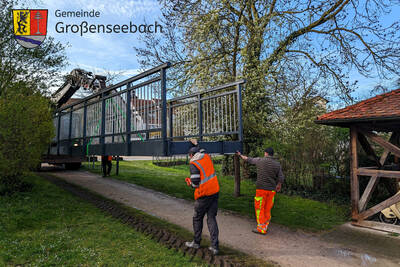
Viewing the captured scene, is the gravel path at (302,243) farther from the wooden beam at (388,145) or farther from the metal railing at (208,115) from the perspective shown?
the metal railing at (208,115)

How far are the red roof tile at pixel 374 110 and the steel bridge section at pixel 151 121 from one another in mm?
2524

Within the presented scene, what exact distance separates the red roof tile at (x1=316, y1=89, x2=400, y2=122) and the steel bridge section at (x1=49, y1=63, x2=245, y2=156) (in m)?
2.52

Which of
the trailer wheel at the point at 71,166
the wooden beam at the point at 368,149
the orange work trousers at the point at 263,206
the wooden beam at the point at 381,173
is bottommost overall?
the orange work trousers at the point at 263,206

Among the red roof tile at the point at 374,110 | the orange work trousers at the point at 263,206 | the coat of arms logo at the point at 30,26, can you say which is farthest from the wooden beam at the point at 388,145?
the coat of arms logo at the point at 30,26

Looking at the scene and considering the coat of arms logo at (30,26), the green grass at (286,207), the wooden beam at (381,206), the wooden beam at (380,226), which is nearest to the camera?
the wooden beam at (380,226)

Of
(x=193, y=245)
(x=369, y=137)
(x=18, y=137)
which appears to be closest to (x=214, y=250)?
(x=193, y=245)

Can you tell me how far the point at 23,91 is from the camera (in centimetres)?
867

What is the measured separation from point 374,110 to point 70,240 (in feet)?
23.2

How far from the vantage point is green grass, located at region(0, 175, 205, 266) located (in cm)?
402

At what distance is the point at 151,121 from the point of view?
591cm

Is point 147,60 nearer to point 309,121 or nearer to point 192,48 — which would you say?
point 192,48

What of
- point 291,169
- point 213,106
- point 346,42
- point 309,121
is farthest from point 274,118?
point 346,42

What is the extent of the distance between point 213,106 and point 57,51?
926 cm

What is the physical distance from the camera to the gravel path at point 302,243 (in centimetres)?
436
